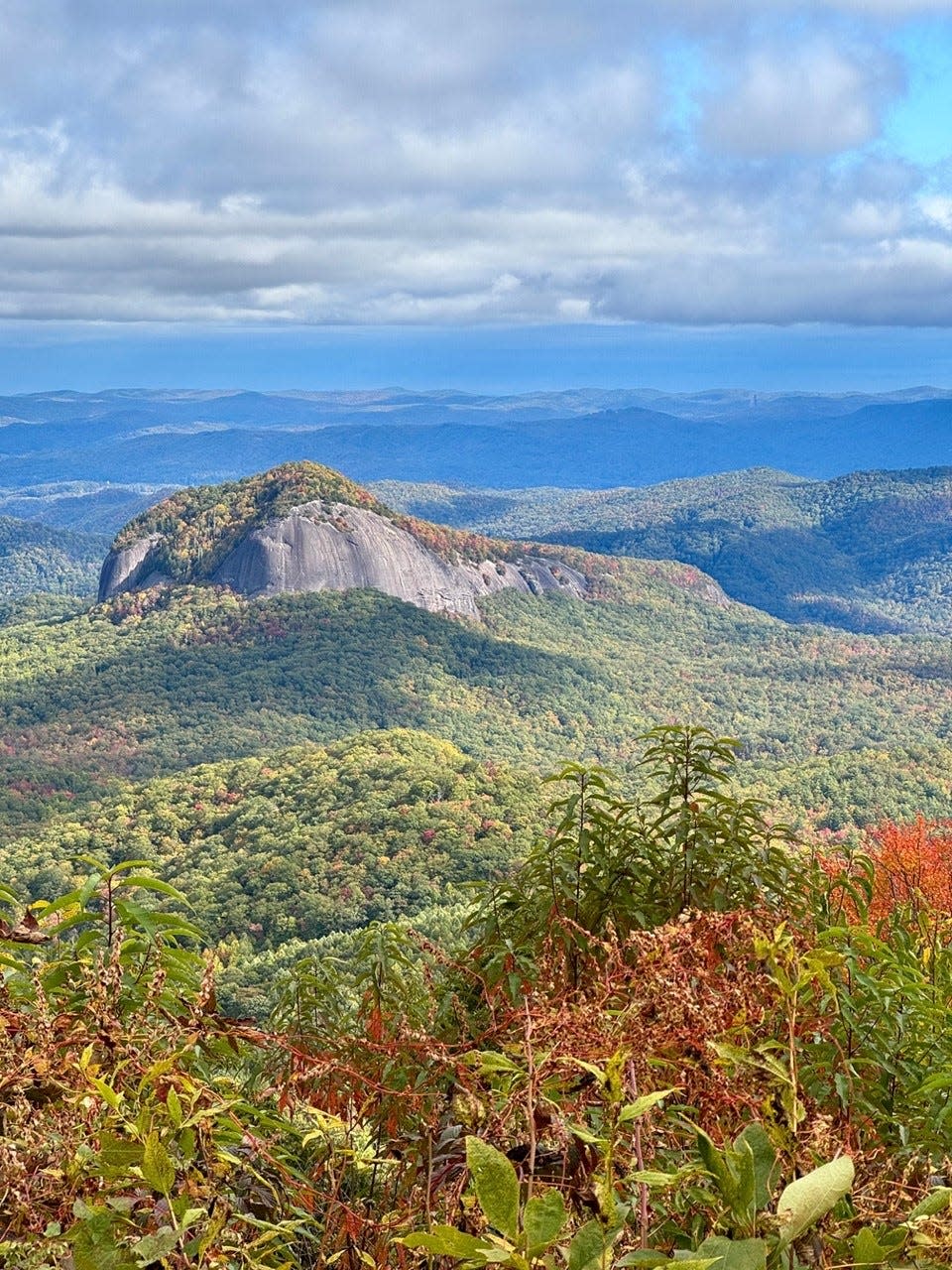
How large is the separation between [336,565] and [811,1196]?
120 metres

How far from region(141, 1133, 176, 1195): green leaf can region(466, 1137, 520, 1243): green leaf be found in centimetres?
39

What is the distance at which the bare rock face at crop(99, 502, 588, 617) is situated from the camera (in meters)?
117

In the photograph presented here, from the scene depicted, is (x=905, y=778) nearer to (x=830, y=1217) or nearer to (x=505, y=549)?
(x=830, y=1217)

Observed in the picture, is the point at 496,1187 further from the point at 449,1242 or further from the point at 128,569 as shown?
the point at 128,569

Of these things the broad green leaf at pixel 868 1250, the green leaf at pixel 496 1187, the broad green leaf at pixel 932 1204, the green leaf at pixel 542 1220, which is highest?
the green leaf at pixel 496 1187

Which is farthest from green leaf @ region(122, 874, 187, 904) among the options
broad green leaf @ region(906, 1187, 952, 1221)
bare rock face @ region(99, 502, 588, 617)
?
bare rock face @ region(99, 502, 588, 617)

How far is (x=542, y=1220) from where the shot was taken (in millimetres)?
1149

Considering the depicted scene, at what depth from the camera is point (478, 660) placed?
11544cm

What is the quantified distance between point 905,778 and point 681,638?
74.9 metres

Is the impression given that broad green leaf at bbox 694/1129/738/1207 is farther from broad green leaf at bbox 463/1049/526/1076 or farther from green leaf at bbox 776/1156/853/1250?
broad green leaf at bbox 463/1049/526/1076

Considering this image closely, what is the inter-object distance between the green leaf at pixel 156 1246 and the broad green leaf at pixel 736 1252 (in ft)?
2.01

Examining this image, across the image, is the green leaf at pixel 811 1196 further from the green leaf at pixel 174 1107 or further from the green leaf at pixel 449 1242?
the green leaf at pixel 174 1107

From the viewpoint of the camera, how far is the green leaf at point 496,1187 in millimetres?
1135

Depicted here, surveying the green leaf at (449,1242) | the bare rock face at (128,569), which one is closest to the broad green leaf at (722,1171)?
the green leaf at (449,1242)
